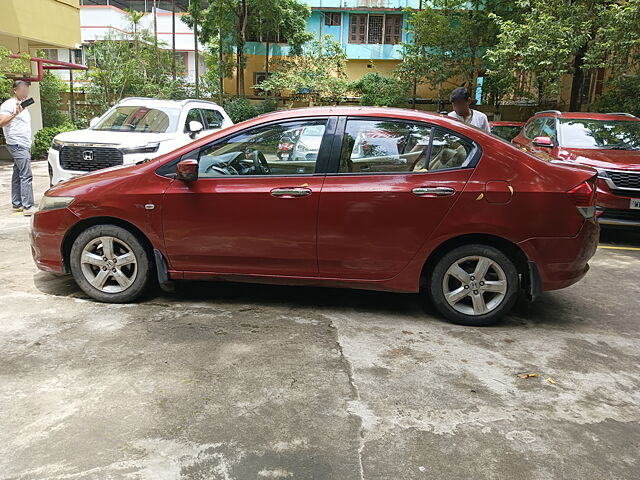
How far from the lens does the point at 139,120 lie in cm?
927

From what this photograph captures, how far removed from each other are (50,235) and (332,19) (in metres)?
33.8

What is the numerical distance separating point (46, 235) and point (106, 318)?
3.28 ft

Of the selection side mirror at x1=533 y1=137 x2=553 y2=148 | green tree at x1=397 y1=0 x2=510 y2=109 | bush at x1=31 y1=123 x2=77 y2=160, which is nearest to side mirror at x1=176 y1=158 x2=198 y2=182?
side mirror at x1=533 y1=137 x2=553 y2=148

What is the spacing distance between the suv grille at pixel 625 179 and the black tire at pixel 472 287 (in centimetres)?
381

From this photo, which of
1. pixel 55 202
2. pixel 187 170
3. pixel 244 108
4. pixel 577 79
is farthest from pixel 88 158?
pixel 244 108

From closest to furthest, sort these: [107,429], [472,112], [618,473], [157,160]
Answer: [618,473] → [107,429] → [157,160] → [472,112]

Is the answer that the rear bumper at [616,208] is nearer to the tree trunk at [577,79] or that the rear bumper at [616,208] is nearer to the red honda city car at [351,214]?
the red honda city car at [351,214]

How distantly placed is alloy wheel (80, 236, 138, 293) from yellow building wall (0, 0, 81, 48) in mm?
13531

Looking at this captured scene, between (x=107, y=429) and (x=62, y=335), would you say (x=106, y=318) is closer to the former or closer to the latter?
(x=62, y=335)

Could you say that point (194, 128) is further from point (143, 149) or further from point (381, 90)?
point (381, 90)

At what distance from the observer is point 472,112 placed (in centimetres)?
679

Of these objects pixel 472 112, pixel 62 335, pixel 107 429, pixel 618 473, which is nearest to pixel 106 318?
pixel 62 335

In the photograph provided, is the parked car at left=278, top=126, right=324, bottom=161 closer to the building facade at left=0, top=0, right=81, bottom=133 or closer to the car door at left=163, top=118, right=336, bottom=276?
the car door at left=163, top=118, right=336, bottom=276

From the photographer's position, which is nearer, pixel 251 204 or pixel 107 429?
pixel 107 429
